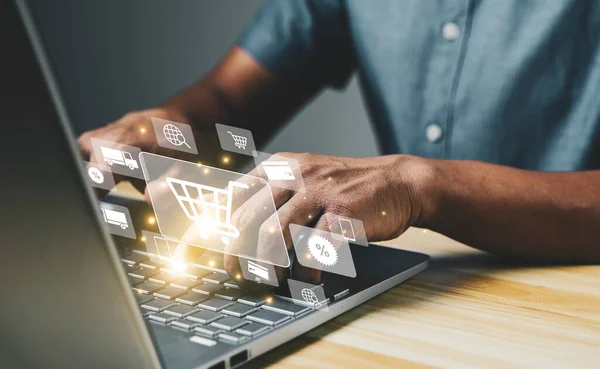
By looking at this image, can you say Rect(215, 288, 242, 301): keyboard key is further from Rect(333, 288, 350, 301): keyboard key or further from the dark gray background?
the dark gray background

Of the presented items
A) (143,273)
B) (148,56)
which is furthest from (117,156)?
(148,56)

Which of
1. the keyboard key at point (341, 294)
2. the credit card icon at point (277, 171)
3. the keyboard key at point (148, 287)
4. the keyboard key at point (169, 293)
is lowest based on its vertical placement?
the keyboard key at point (341, 294)

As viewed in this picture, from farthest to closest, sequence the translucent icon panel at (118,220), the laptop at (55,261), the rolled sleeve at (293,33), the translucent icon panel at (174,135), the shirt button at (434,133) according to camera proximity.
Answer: the rolled sleeve at (293,33)
the shirt button at (434,133)
the translucent icon panel at (174,135)
the translucent icon panel at (118,220)
the laptop at (55,261)

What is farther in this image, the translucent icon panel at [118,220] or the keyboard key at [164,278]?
the translucent icon panel at [118,220]

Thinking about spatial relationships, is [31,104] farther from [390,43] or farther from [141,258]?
[390,43]

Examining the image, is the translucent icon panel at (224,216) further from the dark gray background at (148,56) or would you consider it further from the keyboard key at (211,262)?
the dark gray background at (148,56)

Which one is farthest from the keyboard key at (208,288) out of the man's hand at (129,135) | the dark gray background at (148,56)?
the dark gray background at (148,56)

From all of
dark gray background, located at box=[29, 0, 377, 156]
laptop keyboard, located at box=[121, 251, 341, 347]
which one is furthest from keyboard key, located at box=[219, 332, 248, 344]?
dark gray background, located at box=[29, 0, 377, 156]

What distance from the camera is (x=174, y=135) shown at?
0.83 m

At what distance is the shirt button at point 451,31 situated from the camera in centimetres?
94

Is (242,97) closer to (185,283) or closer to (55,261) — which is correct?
(185,283)

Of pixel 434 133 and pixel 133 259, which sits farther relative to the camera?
pixel 434 133

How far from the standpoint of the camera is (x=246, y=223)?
488mm

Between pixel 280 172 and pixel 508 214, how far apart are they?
0.22 m
